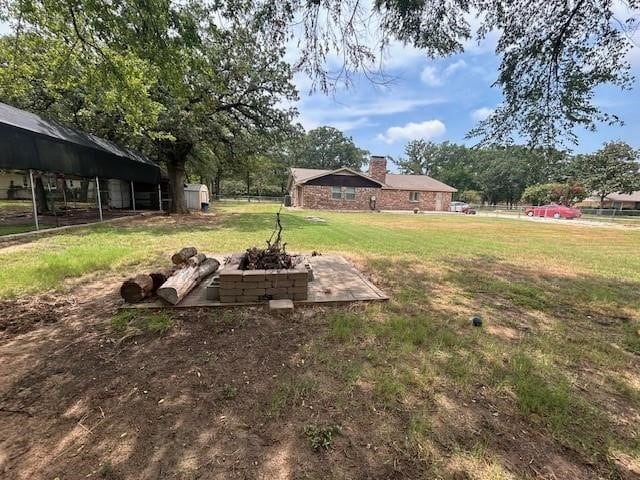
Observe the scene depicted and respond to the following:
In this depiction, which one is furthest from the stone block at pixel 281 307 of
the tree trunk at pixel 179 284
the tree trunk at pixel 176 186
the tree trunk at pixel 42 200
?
the tree trunk at pixel 42 200

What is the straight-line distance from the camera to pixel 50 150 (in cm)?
1006

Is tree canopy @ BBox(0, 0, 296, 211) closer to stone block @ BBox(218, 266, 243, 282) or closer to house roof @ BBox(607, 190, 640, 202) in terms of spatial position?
stone block @ BBox(218, 266, 243, 282)

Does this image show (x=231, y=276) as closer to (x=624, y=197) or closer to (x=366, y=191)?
(x=366, y=191)

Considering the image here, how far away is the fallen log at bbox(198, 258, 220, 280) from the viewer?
4.72 metres

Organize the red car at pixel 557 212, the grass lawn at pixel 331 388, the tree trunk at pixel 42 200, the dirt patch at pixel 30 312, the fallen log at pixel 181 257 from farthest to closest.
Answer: the red car at pixel 557 212 < the tree trunk at pixel 42 200 < the fallen log at pixel 181 257 < the dirt patch at pixel 30 312 < the grass lawn at pixel 331 388

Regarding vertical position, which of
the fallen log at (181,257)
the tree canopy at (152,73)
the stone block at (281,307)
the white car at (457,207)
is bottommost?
the stone block at (281,307)

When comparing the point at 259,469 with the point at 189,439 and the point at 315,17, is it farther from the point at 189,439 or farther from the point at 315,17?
the point at 315,17

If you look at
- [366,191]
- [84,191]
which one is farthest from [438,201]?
[84,191]

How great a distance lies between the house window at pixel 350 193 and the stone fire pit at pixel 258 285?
82.9ft

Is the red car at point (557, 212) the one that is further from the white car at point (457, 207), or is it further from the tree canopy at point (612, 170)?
the tree canopy at point (612, 170)

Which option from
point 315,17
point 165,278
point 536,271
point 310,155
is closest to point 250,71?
point 315,17

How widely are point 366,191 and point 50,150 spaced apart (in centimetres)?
2346

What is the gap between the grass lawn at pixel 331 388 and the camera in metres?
1.75

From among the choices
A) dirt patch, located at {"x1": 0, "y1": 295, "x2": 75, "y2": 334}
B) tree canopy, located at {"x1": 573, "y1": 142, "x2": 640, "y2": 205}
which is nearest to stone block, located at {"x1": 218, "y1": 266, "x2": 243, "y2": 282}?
dirt patch, located at {"x1": 0, "y1": 295, "x2": 75, "y2": 334}
